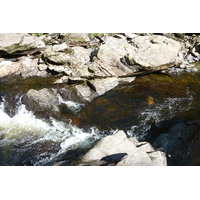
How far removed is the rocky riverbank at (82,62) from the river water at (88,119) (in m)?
0.49

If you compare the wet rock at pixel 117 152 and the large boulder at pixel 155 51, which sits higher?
the large boulder at pixel 155 51

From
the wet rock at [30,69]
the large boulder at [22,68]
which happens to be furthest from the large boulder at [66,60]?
the large boulder at [22,68]

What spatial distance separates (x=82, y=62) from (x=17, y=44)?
167 inches

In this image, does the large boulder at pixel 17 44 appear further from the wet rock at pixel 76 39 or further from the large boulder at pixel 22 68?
the wet rock at pixel 76 39

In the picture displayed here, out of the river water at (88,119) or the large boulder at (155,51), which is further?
the large boulder at (155,51)

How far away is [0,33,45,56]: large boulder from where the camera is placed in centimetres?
1260

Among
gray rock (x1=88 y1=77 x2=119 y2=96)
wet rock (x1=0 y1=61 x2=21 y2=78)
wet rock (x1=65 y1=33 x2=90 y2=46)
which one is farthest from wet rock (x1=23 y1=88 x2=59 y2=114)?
wet rock (x1=65 y1=33 x2=90 y2=46)

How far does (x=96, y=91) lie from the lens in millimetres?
10414

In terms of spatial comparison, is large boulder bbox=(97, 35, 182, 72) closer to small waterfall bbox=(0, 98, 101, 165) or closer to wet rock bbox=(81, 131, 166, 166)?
small waterfall bbox=(0, 98, 101, 165)

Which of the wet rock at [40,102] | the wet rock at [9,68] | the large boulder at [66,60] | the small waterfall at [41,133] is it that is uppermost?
the large boulder at [66,60]

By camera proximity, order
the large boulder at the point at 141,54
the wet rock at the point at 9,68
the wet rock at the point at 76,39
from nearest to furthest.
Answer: the large boulder at the point at 141,54, the wet rock at the point at 9,68, the wet rock at the point at 76,39

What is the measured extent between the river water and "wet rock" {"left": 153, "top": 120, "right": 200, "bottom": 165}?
1.53 ft

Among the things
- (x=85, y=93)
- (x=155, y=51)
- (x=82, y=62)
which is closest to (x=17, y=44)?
(x=82, y=62)

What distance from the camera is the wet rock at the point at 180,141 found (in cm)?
595
